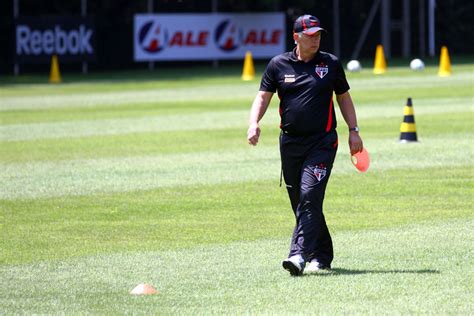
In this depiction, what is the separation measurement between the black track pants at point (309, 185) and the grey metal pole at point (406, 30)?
121ft

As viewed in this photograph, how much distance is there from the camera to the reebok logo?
39.0 m

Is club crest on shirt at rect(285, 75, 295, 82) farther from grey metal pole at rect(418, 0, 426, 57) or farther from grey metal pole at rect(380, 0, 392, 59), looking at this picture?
grey metal pole at rect(418, 0, 426, 57)

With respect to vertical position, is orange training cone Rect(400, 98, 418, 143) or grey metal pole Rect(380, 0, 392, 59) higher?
grey metal pole Rect(380, 0, 392, 59)

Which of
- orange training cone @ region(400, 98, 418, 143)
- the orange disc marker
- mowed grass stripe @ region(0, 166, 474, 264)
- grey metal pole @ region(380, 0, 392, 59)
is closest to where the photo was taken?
the orange disc marker

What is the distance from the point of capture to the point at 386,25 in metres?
46.0

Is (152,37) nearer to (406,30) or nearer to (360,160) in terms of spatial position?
(406,30)

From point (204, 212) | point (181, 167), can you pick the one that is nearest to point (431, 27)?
point (181, 167)

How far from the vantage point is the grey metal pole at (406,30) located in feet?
150

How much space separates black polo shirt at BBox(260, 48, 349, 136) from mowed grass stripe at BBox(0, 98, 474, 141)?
1230cm

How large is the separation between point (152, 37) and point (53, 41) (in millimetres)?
3319

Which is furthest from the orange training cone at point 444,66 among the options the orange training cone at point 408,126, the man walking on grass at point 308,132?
the man walking on grass at point 308,132

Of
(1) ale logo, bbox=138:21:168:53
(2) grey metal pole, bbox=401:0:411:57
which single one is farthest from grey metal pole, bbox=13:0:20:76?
(2) grey metal pole, bbox=401:0:411:57

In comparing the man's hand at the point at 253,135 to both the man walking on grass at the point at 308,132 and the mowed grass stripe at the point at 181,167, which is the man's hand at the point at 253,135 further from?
the mowed grass stripe at the point at 181,167

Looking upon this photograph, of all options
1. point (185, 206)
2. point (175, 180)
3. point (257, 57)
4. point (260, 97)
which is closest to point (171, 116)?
point (175, 180)
